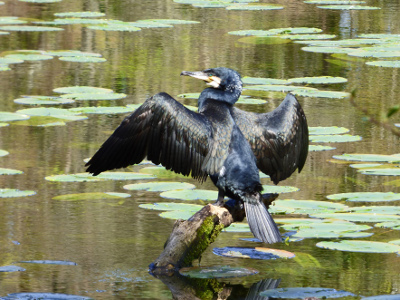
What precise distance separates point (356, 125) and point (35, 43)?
16.3 feet

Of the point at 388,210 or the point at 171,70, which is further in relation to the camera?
the point at 171,70

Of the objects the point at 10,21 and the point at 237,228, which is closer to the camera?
the point at 237,228

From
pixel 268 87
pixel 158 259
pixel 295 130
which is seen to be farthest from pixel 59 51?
pixel 158 259

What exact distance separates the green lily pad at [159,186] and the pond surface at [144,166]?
64 mm

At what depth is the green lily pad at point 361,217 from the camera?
5434mm

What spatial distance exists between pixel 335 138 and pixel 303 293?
3.23 metres

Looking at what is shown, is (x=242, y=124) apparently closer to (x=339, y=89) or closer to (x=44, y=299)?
(x=44, y=299)

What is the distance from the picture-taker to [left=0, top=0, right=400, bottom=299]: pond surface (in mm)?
4703

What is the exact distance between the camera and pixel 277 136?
543cm

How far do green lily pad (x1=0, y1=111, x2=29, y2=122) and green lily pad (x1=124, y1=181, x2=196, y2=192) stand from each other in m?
2.07

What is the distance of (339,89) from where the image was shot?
962 centimetres

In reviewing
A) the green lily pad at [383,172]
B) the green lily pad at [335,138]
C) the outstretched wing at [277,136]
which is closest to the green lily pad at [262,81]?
the green lily pad at [335,138]

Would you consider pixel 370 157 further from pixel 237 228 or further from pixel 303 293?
pixel 303 293

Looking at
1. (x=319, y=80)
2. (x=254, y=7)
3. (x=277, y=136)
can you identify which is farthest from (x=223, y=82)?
(x=254, y=7)
